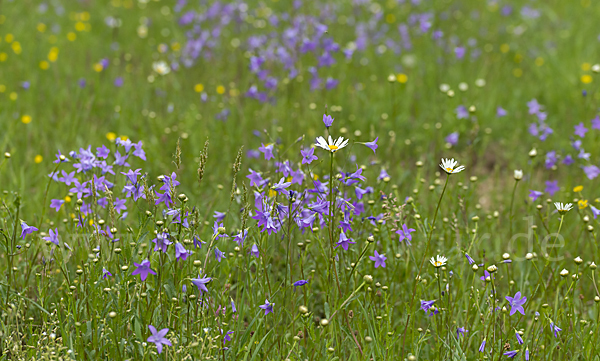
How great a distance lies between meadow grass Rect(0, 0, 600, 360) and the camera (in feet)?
7.20

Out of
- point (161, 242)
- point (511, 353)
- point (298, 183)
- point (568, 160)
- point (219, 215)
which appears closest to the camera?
point (161, 242)

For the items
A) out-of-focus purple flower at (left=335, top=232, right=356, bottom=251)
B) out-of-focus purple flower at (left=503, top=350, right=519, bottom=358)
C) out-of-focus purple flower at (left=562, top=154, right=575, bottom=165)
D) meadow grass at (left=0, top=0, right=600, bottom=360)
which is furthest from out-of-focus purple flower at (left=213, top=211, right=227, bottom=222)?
out-of-focus purple flower at (left=562, top=154, right=575, bottom=165)

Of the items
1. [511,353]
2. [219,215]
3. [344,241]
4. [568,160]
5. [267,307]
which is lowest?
[511,353]

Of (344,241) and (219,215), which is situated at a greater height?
(219,215)

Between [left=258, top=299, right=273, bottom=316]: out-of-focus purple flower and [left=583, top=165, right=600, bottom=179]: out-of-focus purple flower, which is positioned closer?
[left=258, top=299, right=273, bottom=316]: out-of-focus purple flower

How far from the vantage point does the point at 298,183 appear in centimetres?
269

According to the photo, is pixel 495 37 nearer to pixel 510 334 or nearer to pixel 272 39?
pixel 272 39

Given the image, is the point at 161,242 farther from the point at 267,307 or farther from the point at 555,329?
the point at 555,329

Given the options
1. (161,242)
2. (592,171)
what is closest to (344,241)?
(161,242)

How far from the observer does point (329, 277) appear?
2.29 metres

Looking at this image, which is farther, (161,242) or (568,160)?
(568,160)

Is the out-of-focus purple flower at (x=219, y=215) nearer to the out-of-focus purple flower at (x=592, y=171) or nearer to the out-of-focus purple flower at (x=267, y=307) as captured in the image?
the out-of-focus purple flower at (x=267, y=307)

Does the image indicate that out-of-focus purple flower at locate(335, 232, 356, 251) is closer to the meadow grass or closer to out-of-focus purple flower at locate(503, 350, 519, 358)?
the meadow grass

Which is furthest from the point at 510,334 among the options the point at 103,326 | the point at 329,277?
the point at 103,326
